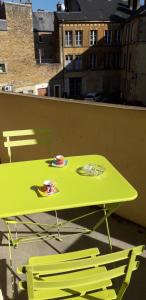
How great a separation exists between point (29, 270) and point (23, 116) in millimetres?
3584

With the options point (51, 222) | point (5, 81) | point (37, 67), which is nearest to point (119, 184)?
point (51, 222)

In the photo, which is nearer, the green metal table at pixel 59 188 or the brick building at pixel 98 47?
the green metal table at pixel 59 188

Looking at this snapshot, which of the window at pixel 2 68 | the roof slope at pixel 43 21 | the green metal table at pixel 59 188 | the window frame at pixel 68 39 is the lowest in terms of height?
the green metal table at pixel 59 188

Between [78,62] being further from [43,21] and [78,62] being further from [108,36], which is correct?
[43,21]

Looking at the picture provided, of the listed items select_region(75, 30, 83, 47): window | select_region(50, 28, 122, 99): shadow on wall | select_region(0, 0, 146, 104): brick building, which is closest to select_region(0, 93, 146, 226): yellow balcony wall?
select_region(0, 0, 146, 104): brick building

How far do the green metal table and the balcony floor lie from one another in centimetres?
75

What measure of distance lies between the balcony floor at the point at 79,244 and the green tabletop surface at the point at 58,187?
104 cm

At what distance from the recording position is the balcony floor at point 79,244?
9.24ft

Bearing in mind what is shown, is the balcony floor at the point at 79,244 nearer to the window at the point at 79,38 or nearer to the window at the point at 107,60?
the window at the point at 79,38

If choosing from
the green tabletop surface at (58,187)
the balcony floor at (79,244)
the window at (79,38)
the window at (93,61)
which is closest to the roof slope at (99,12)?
the window at (79,38)

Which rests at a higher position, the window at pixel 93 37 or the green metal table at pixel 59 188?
the window at pixel 93 37

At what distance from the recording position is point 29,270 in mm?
1486

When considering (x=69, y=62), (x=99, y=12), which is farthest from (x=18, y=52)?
(x=99, y=12)

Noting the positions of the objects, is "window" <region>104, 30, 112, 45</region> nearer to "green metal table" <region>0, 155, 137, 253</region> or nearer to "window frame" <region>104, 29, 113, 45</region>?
"window frame" <region>104, 29, 113, 45</region>
